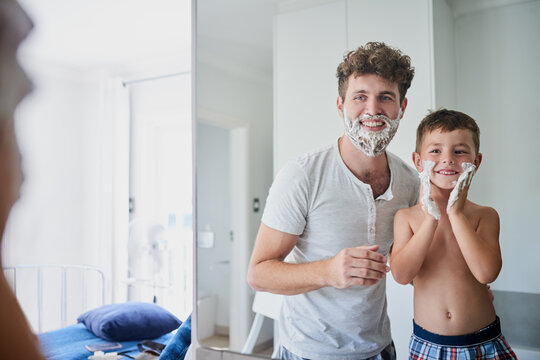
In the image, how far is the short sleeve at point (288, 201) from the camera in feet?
3.66

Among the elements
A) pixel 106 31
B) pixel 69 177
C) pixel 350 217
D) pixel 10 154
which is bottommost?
pixel 350 217

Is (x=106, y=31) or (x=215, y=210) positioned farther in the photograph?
(x=106, y=31)

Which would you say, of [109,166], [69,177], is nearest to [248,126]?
[109,166]

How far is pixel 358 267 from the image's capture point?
105 cm

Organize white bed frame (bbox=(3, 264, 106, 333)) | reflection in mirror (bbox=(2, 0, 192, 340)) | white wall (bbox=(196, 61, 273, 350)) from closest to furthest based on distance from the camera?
white wall (bbox=(196, 61, 273, 350)) → white bed frame (bbox=(3, 264, 106, 333)) → reflection in mirror (bbox=(2, 0, 192, 340))

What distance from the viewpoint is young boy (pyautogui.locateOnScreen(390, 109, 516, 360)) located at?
929 mm

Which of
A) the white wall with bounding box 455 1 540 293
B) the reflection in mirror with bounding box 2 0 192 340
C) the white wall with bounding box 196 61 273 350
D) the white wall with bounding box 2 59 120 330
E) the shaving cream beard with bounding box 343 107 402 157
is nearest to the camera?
the white wall with bounding box 455 1 540 293

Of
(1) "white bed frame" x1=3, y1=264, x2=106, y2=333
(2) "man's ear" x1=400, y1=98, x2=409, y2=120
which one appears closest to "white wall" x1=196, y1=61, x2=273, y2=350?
(2) "man's ear" x1=400, y1=98, x2=409, y2=120

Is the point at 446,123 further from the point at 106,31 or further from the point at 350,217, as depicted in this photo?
the point at 106,31

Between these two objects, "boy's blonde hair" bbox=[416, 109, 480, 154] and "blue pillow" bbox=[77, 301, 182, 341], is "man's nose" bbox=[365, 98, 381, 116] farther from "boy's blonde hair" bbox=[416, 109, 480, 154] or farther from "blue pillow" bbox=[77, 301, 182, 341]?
"blue pillow" bbox=[77, 301, 182, 341]

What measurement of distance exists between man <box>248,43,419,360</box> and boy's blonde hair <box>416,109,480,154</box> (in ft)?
0.19

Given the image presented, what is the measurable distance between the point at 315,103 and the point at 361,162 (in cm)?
20

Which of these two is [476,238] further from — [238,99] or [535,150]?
[238,99]

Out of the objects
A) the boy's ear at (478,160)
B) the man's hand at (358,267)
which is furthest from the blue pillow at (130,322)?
the boy's ear at (478,160)
